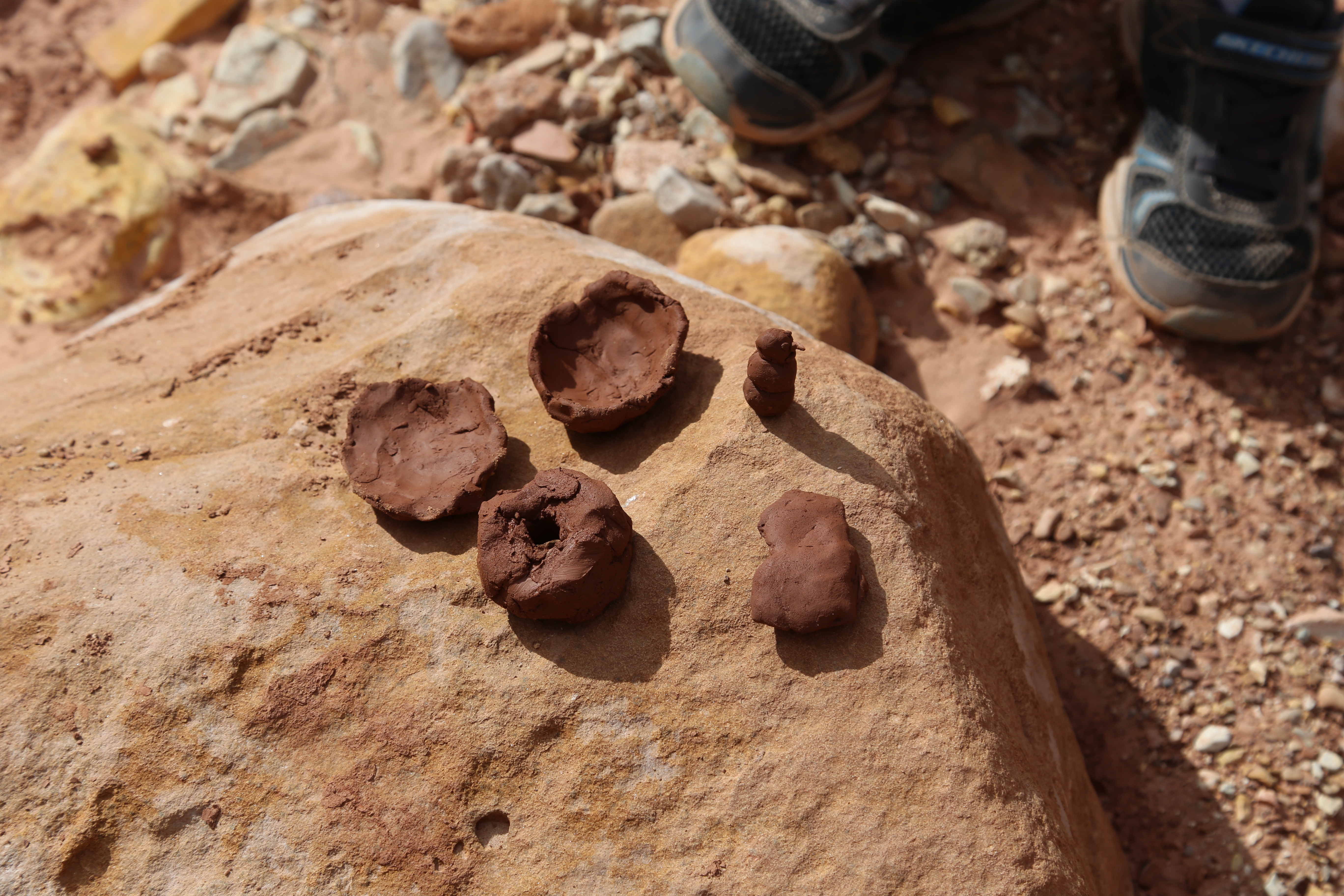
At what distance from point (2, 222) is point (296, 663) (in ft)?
11.7

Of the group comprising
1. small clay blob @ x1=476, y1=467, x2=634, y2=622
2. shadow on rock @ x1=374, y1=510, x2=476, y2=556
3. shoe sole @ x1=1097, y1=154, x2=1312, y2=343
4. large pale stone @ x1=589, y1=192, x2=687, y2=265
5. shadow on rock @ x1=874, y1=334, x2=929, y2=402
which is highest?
small clay blob @ x1=476, y1=467, x2=634, y2=622

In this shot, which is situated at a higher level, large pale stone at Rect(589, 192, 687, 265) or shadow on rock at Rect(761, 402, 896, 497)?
shadow on rock at Rect(761, 402, 896, 497)

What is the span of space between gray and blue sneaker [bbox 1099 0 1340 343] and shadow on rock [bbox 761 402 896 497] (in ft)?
6.61

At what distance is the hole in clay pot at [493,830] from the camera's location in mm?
1860

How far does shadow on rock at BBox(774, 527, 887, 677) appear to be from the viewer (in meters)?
1.92

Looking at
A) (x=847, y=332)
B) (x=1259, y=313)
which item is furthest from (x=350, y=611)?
(x=1259, y=313)

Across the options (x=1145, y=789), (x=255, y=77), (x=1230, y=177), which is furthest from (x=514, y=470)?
(x=255, y=77)

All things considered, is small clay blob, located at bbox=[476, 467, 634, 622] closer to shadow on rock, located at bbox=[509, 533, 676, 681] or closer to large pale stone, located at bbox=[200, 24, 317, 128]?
shadow on rock, located at bbox=[509, 533, 676, 681]

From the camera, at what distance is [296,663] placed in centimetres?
195

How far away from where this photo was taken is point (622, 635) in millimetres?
1974

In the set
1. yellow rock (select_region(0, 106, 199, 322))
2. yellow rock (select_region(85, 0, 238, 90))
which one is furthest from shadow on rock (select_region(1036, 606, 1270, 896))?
yellow rock (select_region(85, 0, 238, 90))

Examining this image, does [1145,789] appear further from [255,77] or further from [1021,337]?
[255,77]

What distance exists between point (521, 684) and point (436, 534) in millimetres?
415

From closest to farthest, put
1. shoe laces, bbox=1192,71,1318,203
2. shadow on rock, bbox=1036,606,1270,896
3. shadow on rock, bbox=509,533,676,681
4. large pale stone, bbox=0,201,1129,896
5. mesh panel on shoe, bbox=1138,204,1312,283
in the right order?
large pale stone, bbox=0,201,1129,896 → shadow on rock, bbox=509,533,676,681 → shadow on rock, bbox=1036,606,1270,896 → mesh panel on shoe, bbox=1138,204,1312,283 → shoe laces, bbox=1192,71,1318,203
